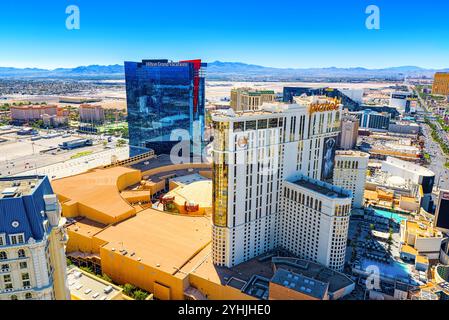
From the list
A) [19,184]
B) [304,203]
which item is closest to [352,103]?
[304,203]

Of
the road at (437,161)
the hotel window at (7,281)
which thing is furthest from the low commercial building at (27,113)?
the road at (437,161)

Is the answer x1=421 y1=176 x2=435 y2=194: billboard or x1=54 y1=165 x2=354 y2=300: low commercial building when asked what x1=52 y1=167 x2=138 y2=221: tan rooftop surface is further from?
x1=421 y1=176 x2=435 y2=194: billboard

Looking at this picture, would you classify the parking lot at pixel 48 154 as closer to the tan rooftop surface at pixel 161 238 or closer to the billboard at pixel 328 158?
the tan rooftop surface at pixel 161 238

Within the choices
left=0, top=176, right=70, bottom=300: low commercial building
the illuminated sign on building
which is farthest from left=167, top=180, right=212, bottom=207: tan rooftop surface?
left=0, top=176, right=70, bottom=300: low commercial building

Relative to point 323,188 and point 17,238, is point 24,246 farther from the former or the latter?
point 323,188
